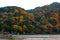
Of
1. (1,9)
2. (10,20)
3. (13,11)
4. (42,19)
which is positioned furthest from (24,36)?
(1,9)

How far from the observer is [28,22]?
934 centimetres

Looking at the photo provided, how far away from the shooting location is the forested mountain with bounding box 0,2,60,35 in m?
8.90

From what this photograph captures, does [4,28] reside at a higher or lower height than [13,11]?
lower

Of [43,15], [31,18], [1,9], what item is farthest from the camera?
[1,9]

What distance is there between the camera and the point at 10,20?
929 cm

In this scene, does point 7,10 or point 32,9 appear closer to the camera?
point 7,10

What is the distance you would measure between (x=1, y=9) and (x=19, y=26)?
302cm

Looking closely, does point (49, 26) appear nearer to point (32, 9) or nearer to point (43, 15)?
point (43, 15)

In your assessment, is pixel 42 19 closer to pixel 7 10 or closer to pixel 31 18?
pixel 31 18

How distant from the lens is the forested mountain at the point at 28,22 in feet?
29.2

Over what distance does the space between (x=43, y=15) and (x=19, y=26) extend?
92.1 inches

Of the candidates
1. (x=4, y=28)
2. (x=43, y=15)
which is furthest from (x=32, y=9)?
(x=4, y=28)

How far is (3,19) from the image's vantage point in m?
9.64

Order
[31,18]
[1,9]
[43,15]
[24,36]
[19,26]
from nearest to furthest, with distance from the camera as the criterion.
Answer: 1. [24,36]
2. [19,26]
3. [31,18]
4. [43,15]
5. [1,9]
